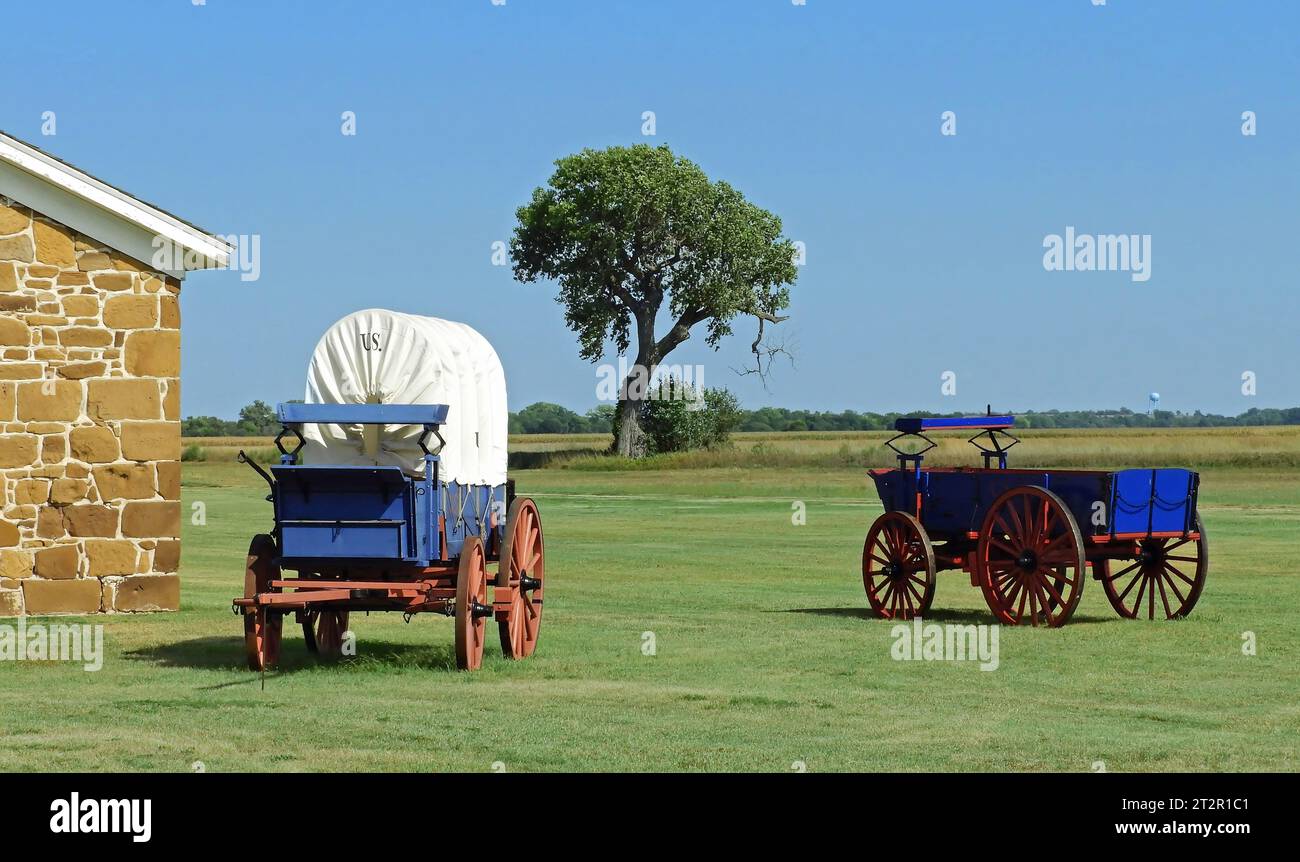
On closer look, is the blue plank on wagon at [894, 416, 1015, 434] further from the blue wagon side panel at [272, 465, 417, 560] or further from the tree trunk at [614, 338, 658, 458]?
the tree trunk at [614, 338, 658, 458]

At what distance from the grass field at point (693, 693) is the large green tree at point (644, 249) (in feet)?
168

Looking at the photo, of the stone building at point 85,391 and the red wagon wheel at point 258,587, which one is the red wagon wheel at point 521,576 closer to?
the red wagon wheel at point 258,587

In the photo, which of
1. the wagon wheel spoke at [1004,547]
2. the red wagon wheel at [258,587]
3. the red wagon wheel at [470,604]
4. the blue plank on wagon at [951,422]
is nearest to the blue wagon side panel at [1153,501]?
the wagon wheel spoke at [1004,547]

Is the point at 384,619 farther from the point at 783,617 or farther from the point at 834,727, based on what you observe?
the point at 834,727

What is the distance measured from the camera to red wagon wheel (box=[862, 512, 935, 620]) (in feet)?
66.0

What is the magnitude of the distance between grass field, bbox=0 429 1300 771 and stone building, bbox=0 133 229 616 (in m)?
1.23

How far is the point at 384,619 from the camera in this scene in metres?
20.9

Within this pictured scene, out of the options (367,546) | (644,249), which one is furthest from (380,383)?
(644,249)

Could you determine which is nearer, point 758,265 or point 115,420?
point 115,420

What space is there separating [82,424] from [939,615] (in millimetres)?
10043
